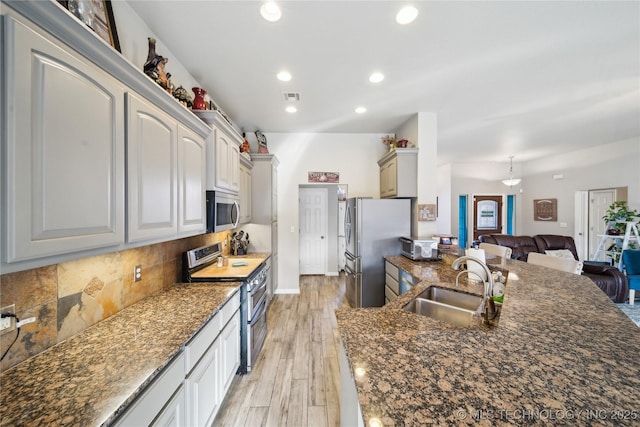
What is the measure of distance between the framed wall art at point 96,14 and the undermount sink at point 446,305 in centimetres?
223

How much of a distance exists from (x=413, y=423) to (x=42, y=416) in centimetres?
109

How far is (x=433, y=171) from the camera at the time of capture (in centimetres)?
330

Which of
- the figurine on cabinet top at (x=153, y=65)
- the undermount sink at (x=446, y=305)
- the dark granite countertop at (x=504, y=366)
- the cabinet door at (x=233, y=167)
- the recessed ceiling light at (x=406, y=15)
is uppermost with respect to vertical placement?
the recessed ceiling light at (x=406, y=15)

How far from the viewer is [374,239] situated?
3186 mm

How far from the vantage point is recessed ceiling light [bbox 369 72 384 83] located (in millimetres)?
2367

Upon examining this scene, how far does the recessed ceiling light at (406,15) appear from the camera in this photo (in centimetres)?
158

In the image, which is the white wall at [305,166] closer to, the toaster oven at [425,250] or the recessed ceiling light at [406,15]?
the toaster oven at [425,250]

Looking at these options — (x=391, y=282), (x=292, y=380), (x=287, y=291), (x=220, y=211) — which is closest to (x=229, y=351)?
(x=292, y=380)

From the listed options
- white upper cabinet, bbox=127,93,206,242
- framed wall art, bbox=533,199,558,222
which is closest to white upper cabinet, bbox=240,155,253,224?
white upper cabinet, bbox=127,93,206,242

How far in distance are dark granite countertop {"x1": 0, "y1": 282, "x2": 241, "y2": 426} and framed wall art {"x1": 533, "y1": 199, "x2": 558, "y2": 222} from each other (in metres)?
8.38

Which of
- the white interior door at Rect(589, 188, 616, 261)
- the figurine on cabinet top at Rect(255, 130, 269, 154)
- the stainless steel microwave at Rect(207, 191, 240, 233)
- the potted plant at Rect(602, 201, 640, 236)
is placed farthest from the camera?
the white interior door at Rect(589, 188, 616, 261)

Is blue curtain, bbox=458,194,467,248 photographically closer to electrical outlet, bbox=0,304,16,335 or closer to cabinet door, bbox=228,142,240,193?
cabinet door, bbox=228,142,240,193

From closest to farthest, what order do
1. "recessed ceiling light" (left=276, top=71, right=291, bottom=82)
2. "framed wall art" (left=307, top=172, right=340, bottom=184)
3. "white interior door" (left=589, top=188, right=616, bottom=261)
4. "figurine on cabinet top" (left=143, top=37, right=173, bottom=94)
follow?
"figurine on cabinet top" (left=143, top=37, right=173, bottom=94), "recessed ceiling light" (left=276, top=71, right=291, bottom=82), "framed wall art" (left=307, top=172, right=340, bottom=184), "white interior door" (left=589, top=188, right=616, bottom=261)

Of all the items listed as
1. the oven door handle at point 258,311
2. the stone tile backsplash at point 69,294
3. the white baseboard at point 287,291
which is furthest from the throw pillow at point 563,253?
the stone tile backsplash at point 69,294
